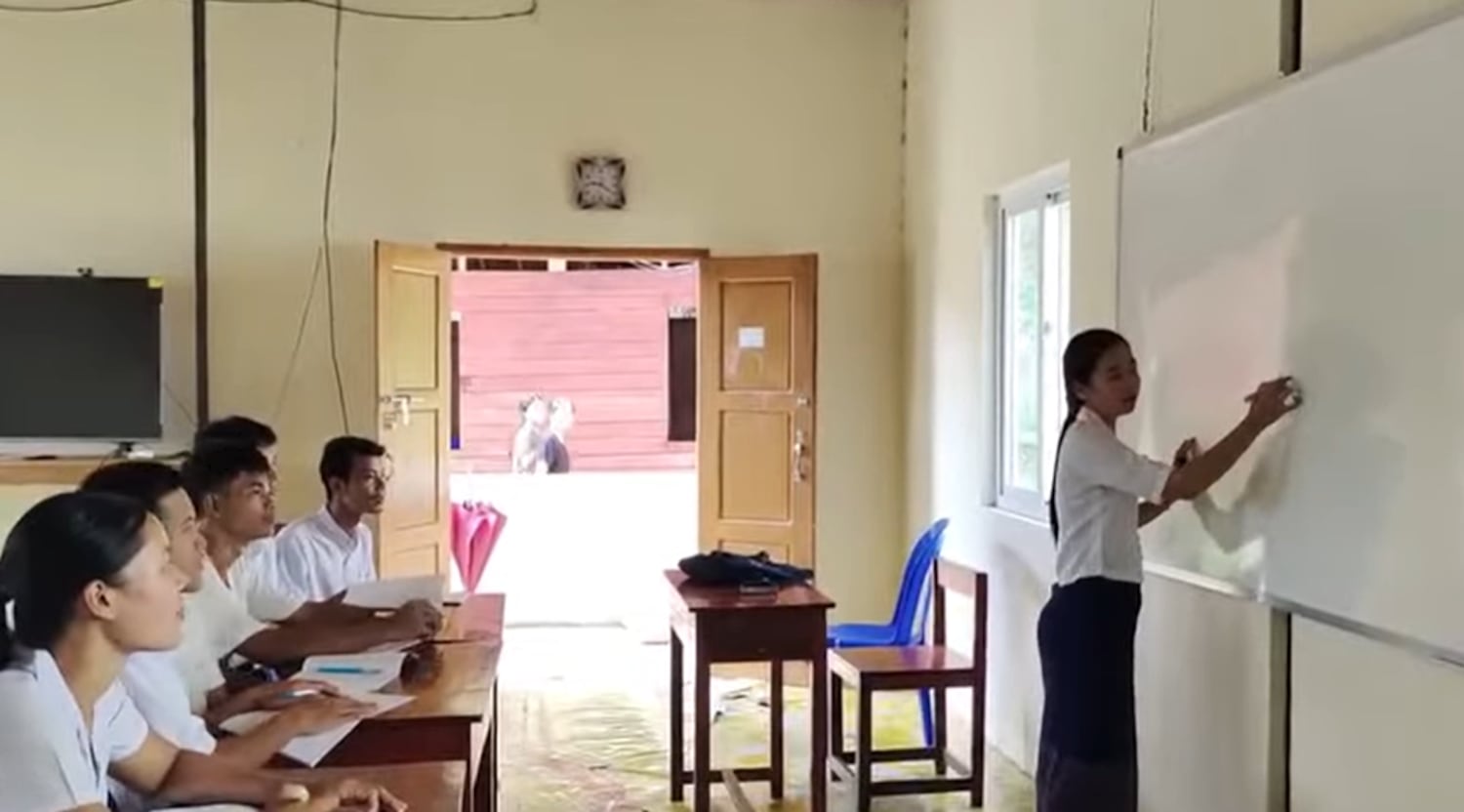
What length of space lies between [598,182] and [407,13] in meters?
1.09

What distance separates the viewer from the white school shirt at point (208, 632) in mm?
2643

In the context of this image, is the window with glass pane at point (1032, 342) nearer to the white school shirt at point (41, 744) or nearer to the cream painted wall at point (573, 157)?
the cream painted wall at point (573, 157)

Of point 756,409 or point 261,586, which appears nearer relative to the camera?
point 261,586

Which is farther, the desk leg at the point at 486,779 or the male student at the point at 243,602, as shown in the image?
the desk leg at the point at 486,779

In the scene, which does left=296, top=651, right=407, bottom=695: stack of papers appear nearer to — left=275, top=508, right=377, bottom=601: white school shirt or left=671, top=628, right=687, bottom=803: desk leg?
left=275, top=508, right=377, bottom=601: white school shirt

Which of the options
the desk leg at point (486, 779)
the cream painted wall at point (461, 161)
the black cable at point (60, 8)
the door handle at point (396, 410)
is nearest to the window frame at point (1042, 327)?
the cream painted wall at point (461, 161)

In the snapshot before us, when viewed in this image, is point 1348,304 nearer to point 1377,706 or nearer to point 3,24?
point 1377,706

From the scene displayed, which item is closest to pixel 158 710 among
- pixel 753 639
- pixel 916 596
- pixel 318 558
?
pixel 318 558

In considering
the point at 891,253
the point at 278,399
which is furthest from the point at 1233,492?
the point at 278,399

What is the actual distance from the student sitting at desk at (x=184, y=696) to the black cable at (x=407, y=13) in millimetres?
4045

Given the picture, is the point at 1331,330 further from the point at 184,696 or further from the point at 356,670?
the point at 184,696

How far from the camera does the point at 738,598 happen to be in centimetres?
420

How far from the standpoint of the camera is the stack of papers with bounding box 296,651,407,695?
2.79 meters

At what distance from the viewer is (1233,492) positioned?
327 cm
